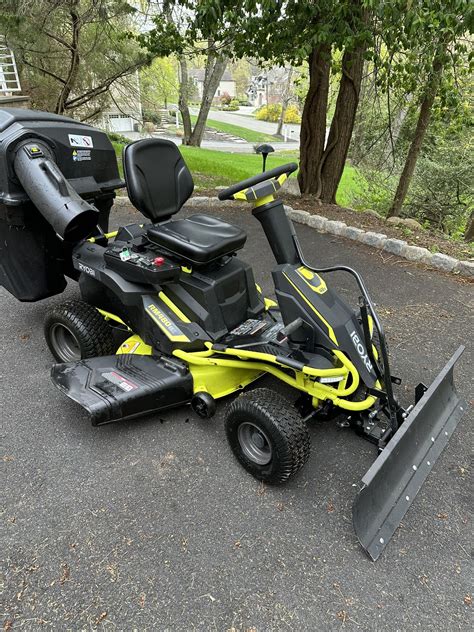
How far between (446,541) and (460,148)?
943cm

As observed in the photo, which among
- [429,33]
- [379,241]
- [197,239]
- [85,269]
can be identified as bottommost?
[379,241]

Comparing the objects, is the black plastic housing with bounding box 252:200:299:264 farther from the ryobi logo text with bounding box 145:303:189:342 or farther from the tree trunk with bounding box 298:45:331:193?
the tree trunk with bounding box 298:45:331:193

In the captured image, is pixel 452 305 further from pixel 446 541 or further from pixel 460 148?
pixel 460 148

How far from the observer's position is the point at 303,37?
5051mm

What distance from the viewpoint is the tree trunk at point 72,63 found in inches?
300

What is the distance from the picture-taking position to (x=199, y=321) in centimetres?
265

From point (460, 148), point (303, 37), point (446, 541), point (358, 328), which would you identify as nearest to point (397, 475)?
point (446, 541)

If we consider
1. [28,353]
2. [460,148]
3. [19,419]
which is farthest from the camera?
[460,148]

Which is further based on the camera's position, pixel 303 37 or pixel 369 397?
Answer: pixel 303 37

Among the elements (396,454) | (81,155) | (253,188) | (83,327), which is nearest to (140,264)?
(83,327)

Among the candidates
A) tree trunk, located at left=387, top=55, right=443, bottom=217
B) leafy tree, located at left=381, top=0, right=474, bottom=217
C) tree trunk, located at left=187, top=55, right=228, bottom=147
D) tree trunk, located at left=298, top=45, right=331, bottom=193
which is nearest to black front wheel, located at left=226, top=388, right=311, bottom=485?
leafy tree, located at left=381, top=0, right=474, bottom=217

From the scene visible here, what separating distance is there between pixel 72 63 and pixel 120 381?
8.06 meters

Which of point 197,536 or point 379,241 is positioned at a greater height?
point 379,241

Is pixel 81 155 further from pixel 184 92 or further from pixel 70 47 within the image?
pixel 184 92
